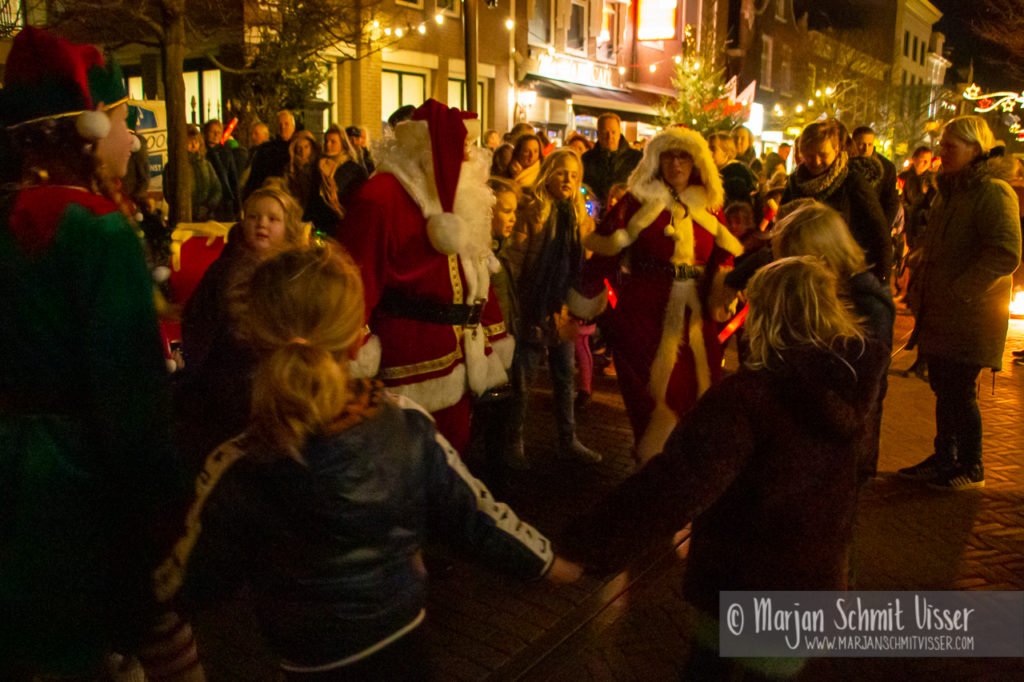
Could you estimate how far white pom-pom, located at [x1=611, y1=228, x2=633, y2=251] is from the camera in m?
5.04

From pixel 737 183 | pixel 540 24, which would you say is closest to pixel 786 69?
pixel 540 24

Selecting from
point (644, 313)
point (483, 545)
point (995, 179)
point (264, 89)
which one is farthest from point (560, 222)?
point (264, 89)

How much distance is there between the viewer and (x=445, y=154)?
3758mm

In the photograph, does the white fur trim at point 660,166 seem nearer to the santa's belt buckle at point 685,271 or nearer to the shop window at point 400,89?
the santa's belt buckle at point 685,271

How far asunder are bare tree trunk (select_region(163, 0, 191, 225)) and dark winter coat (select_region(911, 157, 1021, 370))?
24.3 feet

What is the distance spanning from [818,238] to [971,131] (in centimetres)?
247

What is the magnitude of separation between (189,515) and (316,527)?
0.32 m

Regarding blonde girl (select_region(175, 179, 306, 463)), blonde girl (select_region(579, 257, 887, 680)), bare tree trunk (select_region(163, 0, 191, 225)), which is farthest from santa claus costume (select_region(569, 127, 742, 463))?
bare tree trunk (select_region(163, 0, 191, 225))

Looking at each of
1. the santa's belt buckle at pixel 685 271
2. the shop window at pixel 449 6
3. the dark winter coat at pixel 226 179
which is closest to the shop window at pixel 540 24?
the shop window at pixel 449 6

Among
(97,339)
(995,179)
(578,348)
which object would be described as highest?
(995,179)

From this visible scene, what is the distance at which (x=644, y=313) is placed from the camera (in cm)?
504

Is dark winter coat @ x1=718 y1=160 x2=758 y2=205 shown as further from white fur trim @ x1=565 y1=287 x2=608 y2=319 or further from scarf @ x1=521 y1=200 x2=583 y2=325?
white fur trim @ x1=565 y1=287 x2=608 y2=319

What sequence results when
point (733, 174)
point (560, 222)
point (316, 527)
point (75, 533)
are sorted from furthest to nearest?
point (733, 174), point (560, 222), point (75, 533), point (316, 527)

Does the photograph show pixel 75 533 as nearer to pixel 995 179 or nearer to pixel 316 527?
pixel 316 527
